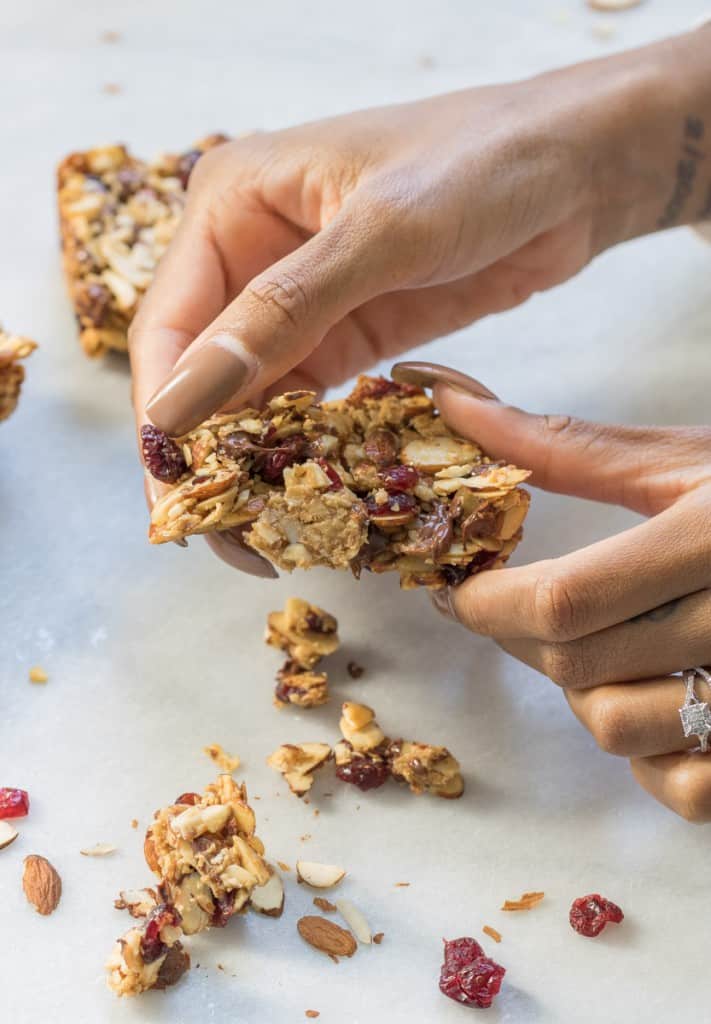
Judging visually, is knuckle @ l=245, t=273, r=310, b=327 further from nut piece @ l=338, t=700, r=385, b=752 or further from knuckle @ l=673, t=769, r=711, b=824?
knuckle @ l=673, t=769, r=711, b=824

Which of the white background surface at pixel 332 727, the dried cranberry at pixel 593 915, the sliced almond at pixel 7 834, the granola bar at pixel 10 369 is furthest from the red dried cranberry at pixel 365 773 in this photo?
the granola bar at pixel 10 369

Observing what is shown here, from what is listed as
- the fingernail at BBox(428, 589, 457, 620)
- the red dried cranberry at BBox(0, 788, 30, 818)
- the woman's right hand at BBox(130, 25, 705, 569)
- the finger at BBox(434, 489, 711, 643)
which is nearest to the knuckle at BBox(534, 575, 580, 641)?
the finger at BBox(434, 489, 711, 643)

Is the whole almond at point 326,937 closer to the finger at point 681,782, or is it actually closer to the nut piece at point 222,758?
the nut piece at point 222,758

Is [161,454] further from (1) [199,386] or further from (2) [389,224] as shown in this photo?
(2) [389,224]

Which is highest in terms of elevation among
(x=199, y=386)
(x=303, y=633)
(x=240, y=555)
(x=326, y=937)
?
(x=199, y=386)

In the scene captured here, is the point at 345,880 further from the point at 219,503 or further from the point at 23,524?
the point at 23,524

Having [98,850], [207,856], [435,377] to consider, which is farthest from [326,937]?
[435,377]
